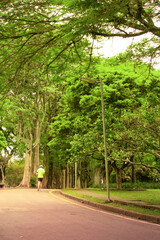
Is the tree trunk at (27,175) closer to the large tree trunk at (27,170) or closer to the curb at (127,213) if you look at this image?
the large tree trunk at (27,170)

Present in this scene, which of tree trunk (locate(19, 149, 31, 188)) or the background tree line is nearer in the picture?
the background tree line

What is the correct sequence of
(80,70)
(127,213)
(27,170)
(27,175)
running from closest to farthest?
1. (127,213)
2. (80,70)
3. (27,175)
4. (27,170)

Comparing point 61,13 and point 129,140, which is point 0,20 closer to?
point 61,13

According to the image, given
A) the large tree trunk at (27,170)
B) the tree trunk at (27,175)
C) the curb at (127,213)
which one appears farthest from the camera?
the tree trunk at (27,175)

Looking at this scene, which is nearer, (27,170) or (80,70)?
(80,70)

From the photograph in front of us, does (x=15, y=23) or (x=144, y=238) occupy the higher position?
(x=15, y=23)

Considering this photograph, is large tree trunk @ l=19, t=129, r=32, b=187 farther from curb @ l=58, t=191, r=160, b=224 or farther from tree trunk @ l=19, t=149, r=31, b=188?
curb @ l=58, t=191, r=160, b=224

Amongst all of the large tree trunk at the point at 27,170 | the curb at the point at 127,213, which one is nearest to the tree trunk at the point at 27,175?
the large tree trunk at the point at 27,170

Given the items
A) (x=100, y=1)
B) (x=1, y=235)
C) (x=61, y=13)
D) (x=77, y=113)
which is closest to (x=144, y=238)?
(x=1, y=235)

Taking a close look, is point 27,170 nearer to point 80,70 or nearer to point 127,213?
point 80,70

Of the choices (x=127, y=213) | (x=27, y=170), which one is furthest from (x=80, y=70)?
(x=27, y=170)

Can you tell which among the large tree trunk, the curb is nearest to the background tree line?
the large tree trunk

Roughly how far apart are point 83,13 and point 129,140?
1029 cm

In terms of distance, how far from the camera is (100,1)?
6.47 metres
